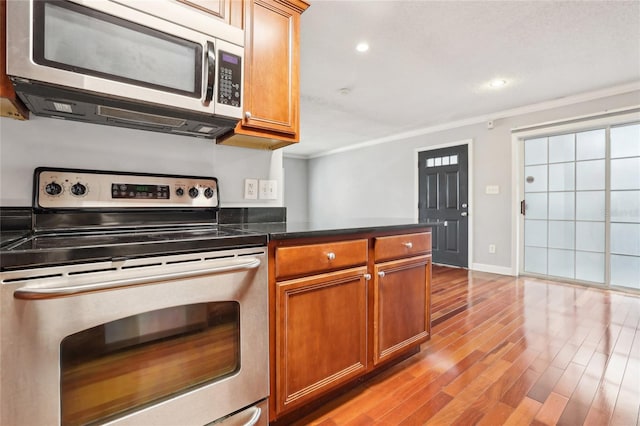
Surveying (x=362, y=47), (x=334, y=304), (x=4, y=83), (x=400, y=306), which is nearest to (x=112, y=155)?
(x=4, y=83)

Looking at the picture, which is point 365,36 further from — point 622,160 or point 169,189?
point 622,160

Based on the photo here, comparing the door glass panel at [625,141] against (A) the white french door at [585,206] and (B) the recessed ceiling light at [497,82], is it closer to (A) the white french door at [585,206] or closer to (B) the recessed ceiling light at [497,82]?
(A) the white french door at [585,206]

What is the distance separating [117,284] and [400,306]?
1.35 metres

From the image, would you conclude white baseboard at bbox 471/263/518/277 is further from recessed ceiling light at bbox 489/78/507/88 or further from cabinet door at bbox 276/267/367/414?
cabinet door at bbox 276/267/367/414

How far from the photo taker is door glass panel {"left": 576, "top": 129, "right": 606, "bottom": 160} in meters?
3.51

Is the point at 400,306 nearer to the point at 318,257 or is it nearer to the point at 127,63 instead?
the point at 318,257

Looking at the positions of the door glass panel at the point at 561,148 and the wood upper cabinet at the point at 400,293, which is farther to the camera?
the door glass panel at the point at 561,148

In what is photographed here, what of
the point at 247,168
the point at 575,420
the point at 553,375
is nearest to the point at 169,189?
the point at 247,168

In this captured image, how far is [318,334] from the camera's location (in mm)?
1283

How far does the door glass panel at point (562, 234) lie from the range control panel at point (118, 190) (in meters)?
4.39

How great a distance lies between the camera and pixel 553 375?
1677 millimetres

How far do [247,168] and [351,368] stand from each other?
47.4 inches

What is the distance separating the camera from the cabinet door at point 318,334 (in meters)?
1.19

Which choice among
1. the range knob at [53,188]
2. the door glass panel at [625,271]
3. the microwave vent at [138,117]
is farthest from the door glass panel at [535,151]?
the range knob at [53,188]
